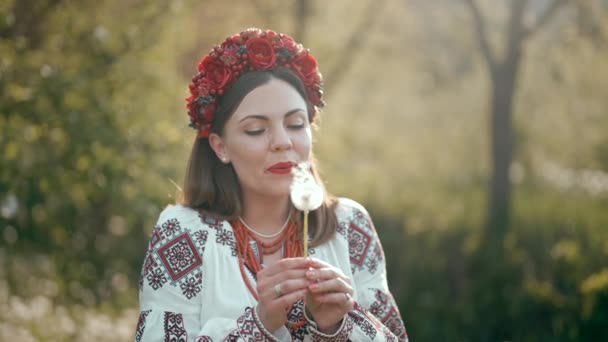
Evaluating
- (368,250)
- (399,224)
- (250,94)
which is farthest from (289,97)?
(399,224)

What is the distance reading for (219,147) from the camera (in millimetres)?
2834

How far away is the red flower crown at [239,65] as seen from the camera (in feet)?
9.05

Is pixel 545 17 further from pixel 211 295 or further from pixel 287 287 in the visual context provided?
pixel 287 287

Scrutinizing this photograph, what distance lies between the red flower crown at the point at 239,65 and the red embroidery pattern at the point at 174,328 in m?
0.74

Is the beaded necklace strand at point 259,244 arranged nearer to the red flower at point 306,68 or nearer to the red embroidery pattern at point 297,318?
the red embroidery pattern at point 297,318

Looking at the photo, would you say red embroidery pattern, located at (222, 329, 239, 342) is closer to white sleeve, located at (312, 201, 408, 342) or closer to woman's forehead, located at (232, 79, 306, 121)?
white sleeve, located at (312, 201, 408, 342)

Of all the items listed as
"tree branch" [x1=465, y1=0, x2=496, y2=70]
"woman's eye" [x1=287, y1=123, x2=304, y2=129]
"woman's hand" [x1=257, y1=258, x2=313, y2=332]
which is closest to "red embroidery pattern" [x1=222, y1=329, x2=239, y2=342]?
"woman's hand" [x1=257, y1=258, x2=313, y2=332]

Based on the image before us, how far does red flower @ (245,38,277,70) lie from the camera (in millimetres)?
2744

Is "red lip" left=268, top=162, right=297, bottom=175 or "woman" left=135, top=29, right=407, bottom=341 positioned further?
"red lip" left=268, top=162, right=297, bottom=175

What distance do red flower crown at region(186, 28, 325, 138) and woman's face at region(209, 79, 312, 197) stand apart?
0.36 ft

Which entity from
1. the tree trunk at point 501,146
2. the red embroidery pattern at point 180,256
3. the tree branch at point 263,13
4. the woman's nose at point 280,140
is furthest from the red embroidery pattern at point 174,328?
the tree branch at point 263,13

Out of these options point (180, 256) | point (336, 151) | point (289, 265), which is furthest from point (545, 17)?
point (289, 265)

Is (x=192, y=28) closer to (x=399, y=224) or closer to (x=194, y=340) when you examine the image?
(x=399, y=224)

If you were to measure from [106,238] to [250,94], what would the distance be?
20.0 ft
